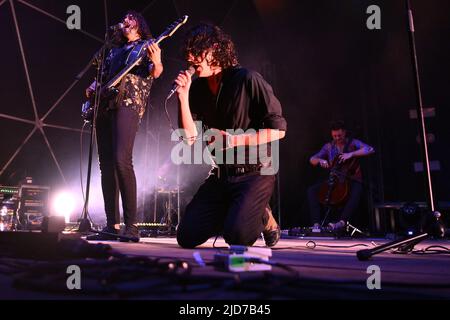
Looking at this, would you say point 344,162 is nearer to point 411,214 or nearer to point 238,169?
point 411,214

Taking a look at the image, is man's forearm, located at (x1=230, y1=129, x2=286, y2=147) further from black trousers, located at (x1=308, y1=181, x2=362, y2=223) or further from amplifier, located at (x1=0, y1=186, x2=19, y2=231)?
amplifier, located at (x1=0, y1=186, x2=19, y2=231)

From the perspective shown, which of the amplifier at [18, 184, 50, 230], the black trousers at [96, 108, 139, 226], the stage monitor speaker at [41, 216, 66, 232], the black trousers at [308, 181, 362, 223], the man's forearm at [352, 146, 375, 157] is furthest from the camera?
the amplifier at [18, 184, 50, 230]

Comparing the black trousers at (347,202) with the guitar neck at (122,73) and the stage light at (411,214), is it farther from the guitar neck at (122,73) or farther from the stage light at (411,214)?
the guitar neck at (122,73)

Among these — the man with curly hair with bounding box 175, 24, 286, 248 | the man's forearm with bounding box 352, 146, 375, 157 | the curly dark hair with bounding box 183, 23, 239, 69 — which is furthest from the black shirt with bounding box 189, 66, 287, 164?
the man's forearm with bounding box 352, 146, 375, 157

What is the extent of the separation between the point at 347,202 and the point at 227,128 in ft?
8.86

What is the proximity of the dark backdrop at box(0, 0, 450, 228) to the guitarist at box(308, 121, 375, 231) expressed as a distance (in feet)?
1.57

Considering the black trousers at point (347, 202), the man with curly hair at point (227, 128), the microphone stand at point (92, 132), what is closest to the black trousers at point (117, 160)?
the microphone stand at point (92, 132)

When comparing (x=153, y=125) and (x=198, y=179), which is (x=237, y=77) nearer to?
(x=198, y=179)

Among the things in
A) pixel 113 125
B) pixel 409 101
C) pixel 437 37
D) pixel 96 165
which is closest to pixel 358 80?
pixel 409 101

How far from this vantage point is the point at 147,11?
5875 millimetres

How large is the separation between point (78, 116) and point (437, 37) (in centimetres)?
505

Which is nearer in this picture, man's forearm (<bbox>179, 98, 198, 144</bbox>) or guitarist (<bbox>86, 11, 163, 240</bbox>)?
man's forearm (<bbox>179, 98, 198, 144</bbox>)

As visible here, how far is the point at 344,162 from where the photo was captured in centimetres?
439

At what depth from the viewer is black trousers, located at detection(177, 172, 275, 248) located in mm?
1883
